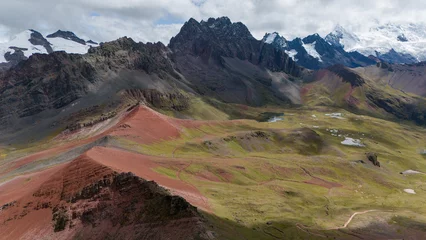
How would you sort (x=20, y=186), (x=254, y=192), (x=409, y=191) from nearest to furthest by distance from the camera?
(x=20, y=186), (x=254, y=192), (x=409, y=191)

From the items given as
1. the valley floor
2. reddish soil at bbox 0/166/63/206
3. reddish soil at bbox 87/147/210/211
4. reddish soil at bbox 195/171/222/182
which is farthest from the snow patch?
reddish soil at bbox 0/166/63/206

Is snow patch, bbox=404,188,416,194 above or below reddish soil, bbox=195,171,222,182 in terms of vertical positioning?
below

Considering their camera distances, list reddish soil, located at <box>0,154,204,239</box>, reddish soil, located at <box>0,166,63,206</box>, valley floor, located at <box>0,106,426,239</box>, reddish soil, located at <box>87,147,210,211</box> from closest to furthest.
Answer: reddish soil, located at <box>0,154,204,239</box>
valley floor, located at <box>0,106,426,239</box>
reddish soil, located at <box>87,147,210,211</box>
reddish soil, located at <box>0,166,63,206</box>

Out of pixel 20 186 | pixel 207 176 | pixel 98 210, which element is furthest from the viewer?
pixel 207 176

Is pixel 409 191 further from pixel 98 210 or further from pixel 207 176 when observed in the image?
pixel 98 210

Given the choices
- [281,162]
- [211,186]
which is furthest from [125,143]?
[281,162]

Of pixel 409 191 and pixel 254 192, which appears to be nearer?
pixel 254 192

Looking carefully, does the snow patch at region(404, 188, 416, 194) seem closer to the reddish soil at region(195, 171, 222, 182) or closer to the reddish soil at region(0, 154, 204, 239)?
the reddish soil at region(195, 171, 222, 182)

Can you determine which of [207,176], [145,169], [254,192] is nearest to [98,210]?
[145,169]
